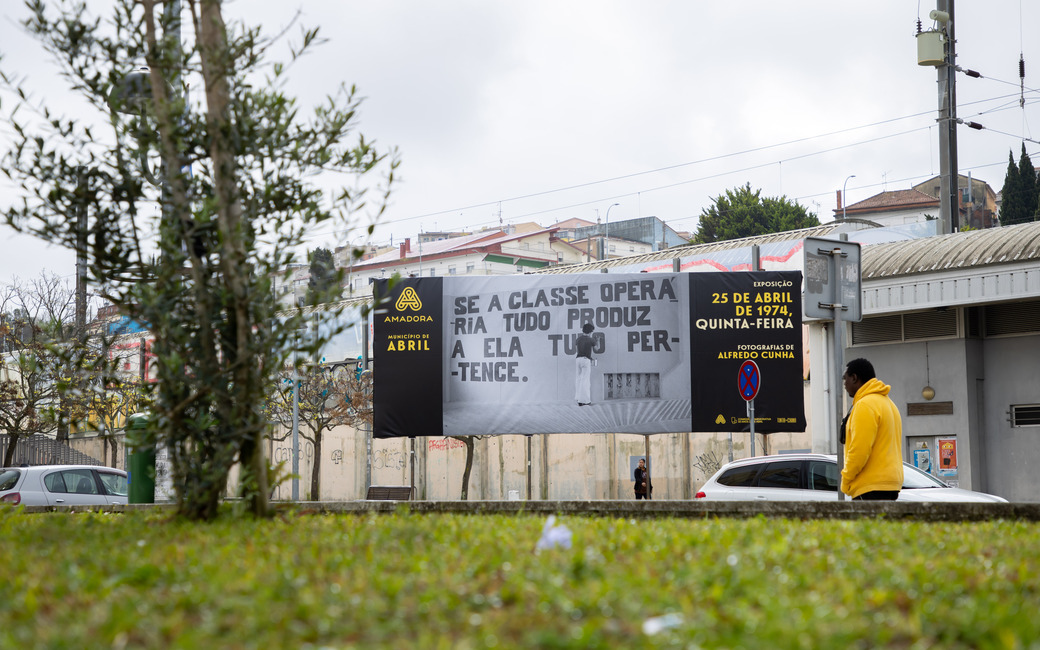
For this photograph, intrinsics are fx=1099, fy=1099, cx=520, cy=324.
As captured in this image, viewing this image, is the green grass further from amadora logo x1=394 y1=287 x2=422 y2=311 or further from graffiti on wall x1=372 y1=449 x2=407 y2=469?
graffiti on wall x1=372 y1=449 x2=407 y2=469

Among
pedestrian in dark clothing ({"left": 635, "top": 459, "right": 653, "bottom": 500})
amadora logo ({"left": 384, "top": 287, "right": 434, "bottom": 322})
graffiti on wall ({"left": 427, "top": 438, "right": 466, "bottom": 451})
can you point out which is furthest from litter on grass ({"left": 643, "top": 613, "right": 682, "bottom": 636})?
graffiti on wall ({"left": 427, "top": 438, "right": 466, "bottom": 451})

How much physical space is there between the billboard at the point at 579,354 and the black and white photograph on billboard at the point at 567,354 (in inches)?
0.8

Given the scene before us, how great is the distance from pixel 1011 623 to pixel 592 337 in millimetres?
17170

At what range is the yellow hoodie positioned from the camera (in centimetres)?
868

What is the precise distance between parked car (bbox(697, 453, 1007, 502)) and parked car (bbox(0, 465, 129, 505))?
10121mm

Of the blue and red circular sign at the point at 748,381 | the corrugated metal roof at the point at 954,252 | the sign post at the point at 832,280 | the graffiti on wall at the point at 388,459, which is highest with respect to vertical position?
the corrugated metal roof at the point at 954,252

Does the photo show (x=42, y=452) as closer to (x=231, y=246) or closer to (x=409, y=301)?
(x=409, y=301)

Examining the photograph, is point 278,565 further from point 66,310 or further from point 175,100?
point 66,310

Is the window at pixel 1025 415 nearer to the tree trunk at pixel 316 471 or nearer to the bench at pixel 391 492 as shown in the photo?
the bench at pixel 391 492

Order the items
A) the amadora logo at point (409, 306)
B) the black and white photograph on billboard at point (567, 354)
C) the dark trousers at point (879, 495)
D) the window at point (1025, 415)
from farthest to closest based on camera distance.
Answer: the amadora logo at point (409, 306) < the black and white photograph on billboard at point (567, 354) < the window at point (1025, 415) < the dark trousers at point (879, 495)

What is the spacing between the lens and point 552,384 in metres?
21.0

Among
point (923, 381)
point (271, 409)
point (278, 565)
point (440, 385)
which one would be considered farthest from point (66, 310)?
point (278, 565)

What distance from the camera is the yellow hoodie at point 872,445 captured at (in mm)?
8680

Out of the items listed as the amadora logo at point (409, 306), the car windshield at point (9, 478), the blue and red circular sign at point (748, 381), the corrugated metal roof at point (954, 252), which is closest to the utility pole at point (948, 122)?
the corrugated metal roof at point (954, 252)
